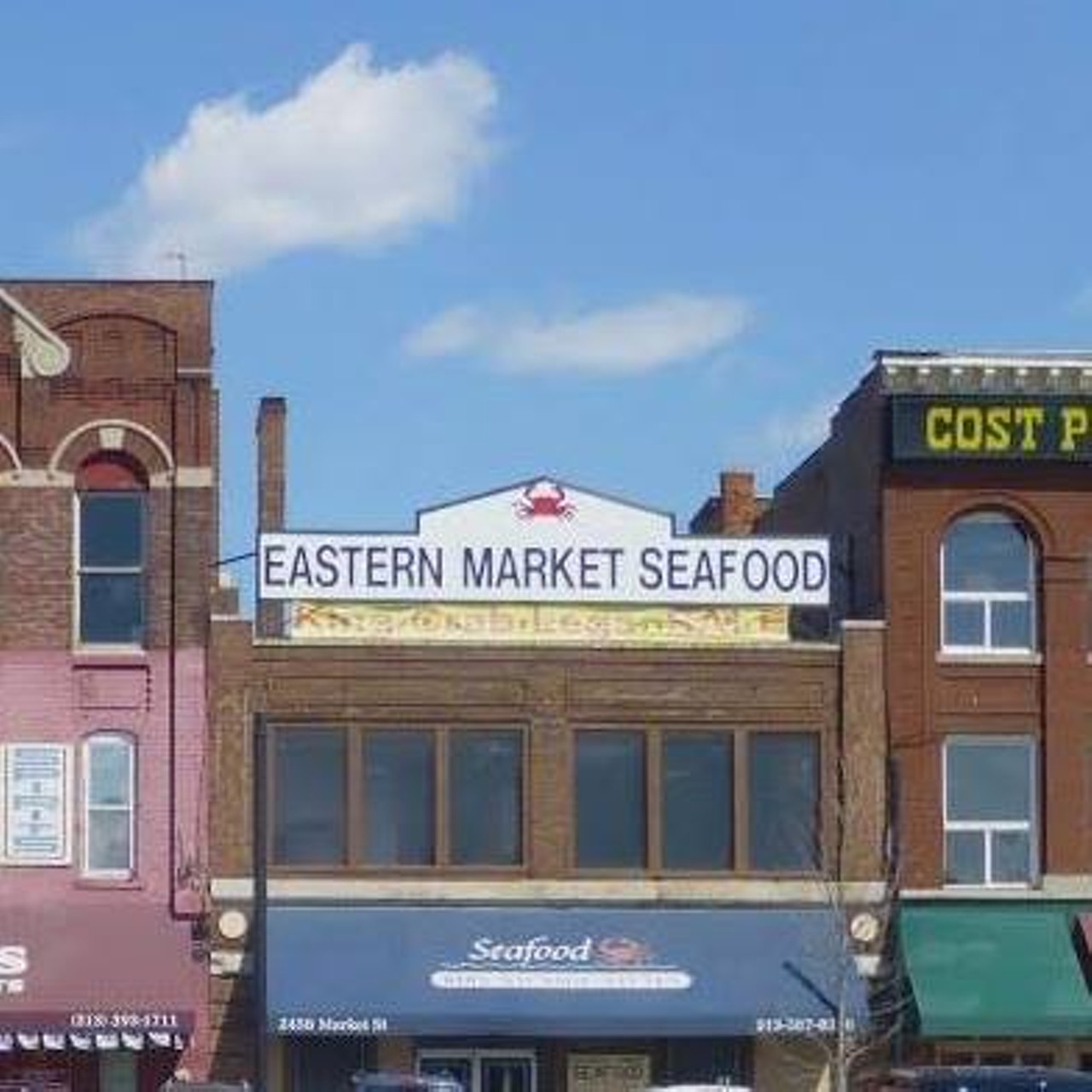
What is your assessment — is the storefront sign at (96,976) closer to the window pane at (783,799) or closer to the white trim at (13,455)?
the white trim at (13,455)

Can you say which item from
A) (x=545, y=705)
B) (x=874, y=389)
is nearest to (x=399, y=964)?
(x=545, y=705)

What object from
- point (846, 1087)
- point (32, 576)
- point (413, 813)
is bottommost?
point (846, 1087)

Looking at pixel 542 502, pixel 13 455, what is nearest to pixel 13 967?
pixel 13 455

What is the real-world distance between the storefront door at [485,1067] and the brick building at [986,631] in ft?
18.1

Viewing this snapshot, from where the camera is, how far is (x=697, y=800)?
47.4 meters

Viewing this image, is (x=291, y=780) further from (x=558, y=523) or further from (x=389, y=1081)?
(x=389, y=1081)

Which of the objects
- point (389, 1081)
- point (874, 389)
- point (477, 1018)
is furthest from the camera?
point (874, 389)

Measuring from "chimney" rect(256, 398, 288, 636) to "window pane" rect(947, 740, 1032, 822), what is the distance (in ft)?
35.4

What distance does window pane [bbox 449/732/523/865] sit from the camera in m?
46.9

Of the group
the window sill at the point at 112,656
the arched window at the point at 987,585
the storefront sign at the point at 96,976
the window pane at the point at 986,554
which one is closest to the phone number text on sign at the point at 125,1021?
the storefront sign at the point at 96,976

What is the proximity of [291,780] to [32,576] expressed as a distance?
457 cm

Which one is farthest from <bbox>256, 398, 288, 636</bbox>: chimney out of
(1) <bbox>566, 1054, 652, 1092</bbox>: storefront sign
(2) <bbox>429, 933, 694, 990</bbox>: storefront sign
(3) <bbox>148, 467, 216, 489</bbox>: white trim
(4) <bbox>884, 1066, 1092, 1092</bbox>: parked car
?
(4) <bbox>884, 1066, 1092, 1092</bbox>: parked car

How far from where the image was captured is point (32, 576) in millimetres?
46562

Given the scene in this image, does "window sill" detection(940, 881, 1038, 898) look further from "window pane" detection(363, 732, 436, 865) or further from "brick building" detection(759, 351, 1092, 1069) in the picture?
"window pane" detection(363, 732, 436, 865)
